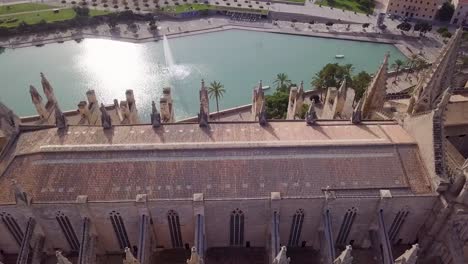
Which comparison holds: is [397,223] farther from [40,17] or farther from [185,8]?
[40,17]

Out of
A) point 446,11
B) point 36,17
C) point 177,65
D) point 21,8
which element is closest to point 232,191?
point 177,65

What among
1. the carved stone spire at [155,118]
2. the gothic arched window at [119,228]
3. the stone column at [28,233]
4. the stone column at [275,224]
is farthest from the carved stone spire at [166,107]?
the stone column at [275,224]

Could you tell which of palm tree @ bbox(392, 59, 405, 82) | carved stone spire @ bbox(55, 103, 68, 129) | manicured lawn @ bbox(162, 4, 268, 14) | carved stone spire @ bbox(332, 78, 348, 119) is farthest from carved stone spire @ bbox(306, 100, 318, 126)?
manicured lawn @ bbox(162, 4, 268, 14)

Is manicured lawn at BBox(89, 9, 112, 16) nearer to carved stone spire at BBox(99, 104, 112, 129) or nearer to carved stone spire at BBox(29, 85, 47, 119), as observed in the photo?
carved stone spire at BBox(29, 85, 47, 119)

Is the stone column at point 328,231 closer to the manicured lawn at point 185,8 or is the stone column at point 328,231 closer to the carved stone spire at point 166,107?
the carved stone spire at point 166,107

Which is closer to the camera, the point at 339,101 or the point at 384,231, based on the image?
the point at 384,231
